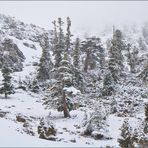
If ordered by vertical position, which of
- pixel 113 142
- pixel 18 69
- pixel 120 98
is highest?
pixel 18 69

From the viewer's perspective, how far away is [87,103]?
40.4 m

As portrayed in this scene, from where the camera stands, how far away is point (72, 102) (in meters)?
32.2

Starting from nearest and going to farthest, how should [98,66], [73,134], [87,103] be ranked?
[73,134] < [87,103] < [98,66]

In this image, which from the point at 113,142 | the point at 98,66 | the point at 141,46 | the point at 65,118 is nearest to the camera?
the point at 113,142

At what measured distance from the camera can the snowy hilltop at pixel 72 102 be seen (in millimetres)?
21219

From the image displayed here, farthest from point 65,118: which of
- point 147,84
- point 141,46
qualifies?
point 141,46

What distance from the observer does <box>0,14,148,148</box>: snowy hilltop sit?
2122 centimetres

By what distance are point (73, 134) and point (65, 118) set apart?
647cm


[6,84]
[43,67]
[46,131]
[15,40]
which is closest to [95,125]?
[46,131]

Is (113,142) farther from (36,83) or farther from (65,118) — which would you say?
(36,83)

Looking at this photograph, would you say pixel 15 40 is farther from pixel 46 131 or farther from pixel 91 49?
pixel 46 131

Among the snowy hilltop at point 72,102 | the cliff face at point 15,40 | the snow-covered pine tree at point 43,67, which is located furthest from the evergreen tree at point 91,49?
the snow-covered pine tree at point 43,67

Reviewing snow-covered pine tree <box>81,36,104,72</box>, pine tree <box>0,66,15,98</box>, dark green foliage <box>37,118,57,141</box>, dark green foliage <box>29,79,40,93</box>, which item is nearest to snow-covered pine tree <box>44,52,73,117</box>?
pine tree <box>0,66,15,98</box>

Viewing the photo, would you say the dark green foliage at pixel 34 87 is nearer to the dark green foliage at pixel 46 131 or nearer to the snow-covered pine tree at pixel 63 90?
the snow-covered pine tree at pixel 63 90
